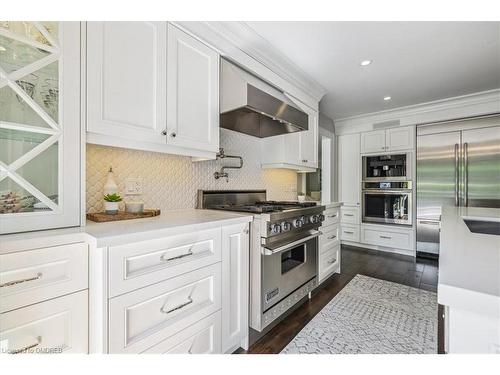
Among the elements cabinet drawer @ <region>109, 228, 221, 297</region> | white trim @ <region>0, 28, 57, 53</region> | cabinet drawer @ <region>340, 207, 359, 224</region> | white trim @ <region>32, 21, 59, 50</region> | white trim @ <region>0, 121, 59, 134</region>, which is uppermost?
white trim @ <region>32, 21, 59, 50</region>

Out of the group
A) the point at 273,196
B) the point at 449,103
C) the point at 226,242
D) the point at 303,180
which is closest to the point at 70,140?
the point at 226,242

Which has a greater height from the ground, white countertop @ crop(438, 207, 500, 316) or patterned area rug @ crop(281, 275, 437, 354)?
white countertop @ crop(438, 207, 500, 316)

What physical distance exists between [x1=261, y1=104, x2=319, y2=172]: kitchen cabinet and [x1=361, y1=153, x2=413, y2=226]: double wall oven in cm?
166

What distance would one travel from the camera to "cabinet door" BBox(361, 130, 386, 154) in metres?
3.96

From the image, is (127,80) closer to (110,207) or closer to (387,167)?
(110,207)

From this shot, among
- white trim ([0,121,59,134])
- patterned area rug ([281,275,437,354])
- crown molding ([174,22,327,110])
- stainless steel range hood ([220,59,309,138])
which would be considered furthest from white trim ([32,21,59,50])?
patterned area rug ([281,275,437,354])

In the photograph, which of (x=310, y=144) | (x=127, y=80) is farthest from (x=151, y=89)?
(x=310, y=144)

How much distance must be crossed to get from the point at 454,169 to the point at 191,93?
380 cm

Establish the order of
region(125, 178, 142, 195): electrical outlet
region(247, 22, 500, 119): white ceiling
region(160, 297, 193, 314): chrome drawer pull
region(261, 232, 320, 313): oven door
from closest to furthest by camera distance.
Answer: region(160, 297, 193, 314): chrome drawer pull
region(125, 178, 142, 195): electrical outlet
region(261, 232, 320, 313): oven door
region(247, 22, 500, 119): white ceiling

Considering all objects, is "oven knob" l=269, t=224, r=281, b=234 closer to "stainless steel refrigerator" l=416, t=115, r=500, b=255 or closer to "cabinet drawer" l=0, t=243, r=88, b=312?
"cabinet drawer" l=0, t=243, r=88, b=312

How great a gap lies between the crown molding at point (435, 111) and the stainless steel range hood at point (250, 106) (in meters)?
2.49

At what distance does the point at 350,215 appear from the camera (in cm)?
431

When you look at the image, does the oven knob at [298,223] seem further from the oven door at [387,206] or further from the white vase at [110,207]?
the oven door at [387,206]

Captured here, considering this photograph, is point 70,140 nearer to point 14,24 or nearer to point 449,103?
point 14,24
